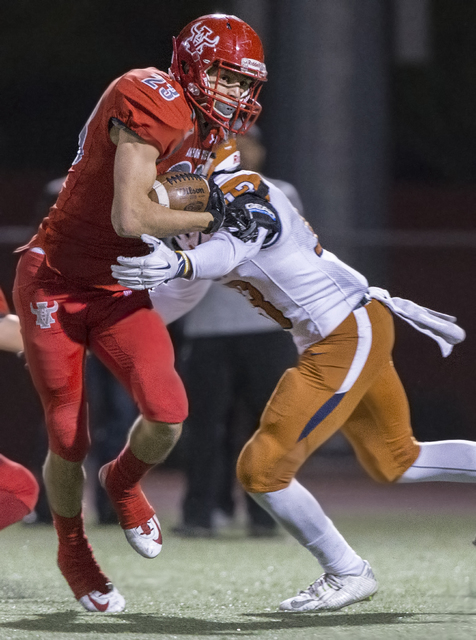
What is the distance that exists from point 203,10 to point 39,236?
5.97 metres

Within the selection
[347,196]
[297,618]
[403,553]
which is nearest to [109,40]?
[347,196]

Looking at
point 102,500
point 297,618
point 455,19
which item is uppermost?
point 455,19

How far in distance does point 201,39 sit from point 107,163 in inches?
18.8

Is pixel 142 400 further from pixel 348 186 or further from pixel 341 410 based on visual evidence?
pixel 348 186

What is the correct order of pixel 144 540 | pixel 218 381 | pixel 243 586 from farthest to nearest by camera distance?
pixel 218 381
pixel 243 586
pixel 144 540

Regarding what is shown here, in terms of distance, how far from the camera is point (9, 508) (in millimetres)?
3344

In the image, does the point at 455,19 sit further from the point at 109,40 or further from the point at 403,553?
the point at 403,553

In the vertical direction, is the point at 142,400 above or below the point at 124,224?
below

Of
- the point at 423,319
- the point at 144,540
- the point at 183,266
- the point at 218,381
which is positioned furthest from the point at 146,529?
the point at 218,381

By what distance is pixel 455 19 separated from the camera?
11.7 m

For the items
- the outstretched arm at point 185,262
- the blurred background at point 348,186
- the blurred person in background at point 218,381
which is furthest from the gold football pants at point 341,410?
the blurred background at point 348,186

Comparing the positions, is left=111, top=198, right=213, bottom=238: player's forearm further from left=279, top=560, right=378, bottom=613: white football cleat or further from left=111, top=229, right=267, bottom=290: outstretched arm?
left=279, top=560, right=378, bottom=613: white football cleat

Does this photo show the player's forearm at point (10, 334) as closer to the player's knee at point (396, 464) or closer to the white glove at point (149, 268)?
the white glove at point (149, 268)

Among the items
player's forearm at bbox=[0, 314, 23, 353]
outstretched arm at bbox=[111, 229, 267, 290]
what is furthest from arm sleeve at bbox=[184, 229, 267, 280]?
player's forearm at bbox=[0, 314, 23, 353]
